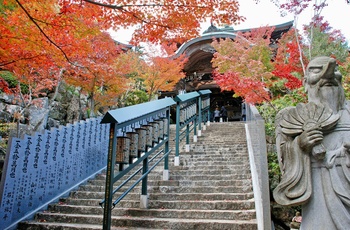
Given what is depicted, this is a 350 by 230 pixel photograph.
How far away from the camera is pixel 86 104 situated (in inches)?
680

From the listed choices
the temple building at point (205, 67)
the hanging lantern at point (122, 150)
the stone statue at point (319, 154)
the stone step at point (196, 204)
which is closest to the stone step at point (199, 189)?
the stone step at point (196, 204)

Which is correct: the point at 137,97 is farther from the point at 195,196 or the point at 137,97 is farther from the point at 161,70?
the point at 195,196

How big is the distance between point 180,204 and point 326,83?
2980mm

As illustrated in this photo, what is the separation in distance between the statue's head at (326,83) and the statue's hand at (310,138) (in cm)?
35

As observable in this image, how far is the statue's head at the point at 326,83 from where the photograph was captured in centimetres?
221

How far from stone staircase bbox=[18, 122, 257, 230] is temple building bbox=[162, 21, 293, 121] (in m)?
11.8

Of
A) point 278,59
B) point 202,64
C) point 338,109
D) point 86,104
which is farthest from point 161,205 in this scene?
point 202,64

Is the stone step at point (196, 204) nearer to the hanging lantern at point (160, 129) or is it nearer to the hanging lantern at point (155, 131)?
the hanging lantern at point (155, 131)

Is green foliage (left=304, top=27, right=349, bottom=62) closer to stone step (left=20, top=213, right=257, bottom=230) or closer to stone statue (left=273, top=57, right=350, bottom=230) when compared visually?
stone step (left=20, top=213, right=257, bottom=230)

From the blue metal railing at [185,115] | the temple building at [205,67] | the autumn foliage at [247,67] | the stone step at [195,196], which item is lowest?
the stone step at [195,196]

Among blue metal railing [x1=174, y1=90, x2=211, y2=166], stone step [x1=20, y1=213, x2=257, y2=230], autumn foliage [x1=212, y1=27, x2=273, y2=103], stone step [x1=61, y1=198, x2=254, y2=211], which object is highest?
autumn foliage [x1=212, y1=27, x2=273, y2=103]

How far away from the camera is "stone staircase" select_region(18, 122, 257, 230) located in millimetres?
3777

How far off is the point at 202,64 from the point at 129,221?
664 inches

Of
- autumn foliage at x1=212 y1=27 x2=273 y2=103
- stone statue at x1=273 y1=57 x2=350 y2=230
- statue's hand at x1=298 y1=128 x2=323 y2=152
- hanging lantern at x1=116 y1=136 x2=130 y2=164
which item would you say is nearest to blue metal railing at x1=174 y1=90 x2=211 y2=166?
autumn foliage at x1=212 y1=27 x2=273 y2=103
